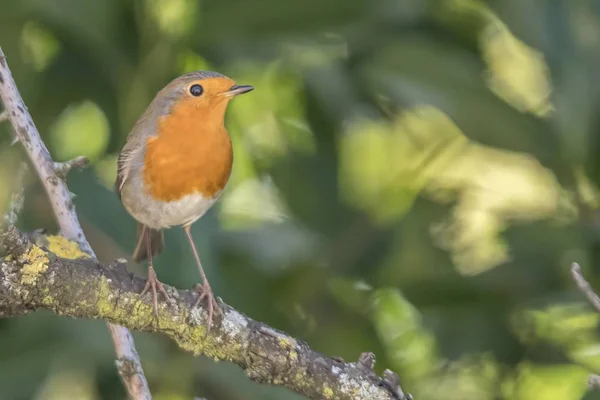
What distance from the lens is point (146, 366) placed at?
378cm

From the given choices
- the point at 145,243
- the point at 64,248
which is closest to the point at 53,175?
the point at 64,248

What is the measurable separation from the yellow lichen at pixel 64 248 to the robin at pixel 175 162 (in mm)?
940

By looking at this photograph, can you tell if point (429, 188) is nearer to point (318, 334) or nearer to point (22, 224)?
point (318, 334)

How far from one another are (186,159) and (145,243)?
0.58 meters

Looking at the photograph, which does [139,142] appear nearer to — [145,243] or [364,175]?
[145,243]

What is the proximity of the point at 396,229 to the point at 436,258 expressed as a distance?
0.70 feet

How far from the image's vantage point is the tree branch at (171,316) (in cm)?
213

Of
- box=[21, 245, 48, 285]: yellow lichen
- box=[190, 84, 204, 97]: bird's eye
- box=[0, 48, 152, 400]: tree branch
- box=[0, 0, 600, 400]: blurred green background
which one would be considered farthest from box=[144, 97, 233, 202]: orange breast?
box=[21, 245, 48, 285]: yellow lichen

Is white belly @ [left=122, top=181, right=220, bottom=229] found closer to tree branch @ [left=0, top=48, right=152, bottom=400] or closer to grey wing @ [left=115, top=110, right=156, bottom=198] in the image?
grey wing @ [left=115, top=110, right=156, bottom=198]

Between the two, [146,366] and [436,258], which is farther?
[436,258]

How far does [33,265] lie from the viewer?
211 centimetres

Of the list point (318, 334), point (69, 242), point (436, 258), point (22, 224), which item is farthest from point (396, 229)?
point (69, 242)

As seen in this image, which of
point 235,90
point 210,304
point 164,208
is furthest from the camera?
point 235,90

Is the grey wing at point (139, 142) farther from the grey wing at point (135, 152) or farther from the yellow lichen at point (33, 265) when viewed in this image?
the yellow lichen at point (33, 265)
